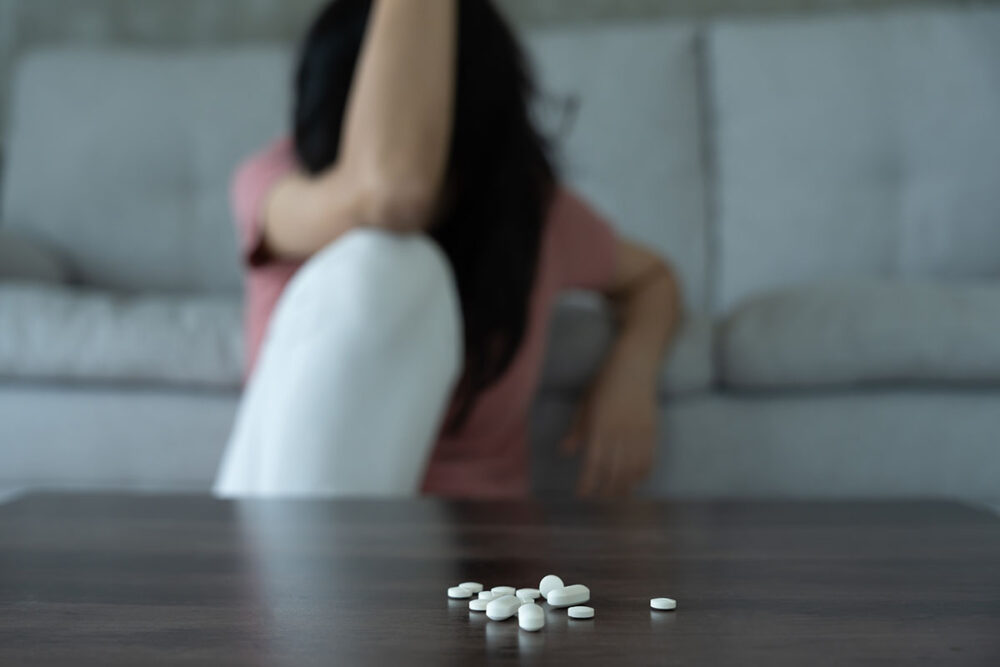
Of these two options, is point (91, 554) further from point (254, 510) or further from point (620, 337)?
point (620, 337)

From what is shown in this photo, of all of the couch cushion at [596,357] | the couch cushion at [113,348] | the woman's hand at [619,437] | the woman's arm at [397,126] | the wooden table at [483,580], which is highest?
the woman's arm at [397,126]

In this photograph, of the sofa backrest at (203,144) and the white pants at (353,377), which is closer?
the white pants at (353,377)

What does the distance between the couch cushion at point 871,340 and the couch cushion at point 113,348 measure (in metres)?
0.65

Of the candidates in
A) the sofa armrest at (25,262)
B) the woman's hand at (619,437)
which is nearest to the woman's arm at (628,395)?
the woman's hand at (619,437)

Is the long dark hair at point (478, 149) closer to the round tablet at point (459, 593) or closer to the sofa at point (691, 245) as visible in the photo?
the sofa at point (691, 245)

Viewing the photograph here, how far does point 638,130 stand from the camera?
213cm

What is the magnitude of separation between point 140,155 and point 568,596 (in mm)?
2052

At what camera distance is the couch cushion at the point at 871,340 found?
1.26 metres

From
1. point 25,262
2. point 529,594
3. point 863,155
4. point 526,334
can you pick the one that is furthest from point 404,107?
point 863,155

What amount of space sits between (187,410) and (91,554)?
0.85 meters

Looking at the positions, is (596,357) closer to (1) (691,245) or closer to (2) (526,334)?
(2) (526,334)

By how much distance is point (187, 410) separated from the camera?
1.35 meters

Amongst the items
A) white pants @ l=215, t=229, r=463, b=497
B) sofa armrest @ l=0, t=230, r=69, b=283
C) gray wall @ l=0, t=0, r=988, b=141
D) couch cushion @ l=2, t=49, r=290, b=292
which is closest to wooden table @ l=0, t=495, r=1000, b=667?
white pants @ l=215, t=229, r=463, b=497

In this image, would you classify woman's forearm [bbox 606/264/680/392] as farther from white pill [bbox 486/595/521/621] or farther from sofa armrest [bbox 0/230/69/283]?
sofa armrest [bbox 0/230/69/283]
